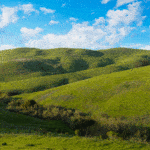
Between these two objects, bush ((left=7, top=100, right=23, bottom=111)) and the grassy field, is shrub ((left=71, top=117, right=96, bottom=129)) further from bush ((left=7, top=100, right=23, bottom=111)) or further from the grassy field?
bush ((left=7, top=100, right=23, bottom=111))

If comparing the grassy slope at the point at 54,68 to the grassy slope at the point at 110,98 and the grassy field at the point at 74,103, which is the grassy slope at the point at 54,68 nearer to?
the grassy field at the point at 74,103

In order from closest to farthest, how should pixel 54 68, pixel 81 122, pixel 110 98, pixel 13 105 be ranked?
1. pixel 81 122
2. pixel 110 98
3. pixel 13 105
4. pixel 54 68

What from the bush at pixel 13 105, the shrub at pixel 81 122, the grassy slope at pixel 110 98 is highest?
the grassy slope at pixel 110 98

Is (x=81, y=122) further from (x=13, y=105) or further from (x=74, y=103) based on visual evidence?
(x=13, y=105)

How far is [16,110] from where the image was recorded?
42.2 metres

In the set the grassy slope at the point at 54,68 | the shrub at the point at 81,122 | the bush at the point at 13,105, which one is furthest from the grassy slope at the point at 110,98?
the grassy slope at the point at 54,68

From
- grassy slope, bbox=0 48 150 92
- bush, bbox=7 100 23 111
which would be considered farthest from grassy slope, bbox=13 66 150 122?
grassy slope, bbox=0 48 150 92

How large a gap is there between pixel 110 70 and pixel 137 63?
38522 millimetres

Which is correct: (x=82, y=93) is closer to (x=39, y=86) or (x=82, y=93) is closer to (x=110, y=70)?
(x=39, y=86)

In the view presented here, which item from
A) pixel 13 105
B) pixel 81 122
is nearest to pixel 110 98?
pixel 81 122

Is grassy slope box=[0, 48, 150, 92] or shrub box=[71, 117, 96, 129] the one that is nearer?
shrub box=[71, 117, 96, 129]

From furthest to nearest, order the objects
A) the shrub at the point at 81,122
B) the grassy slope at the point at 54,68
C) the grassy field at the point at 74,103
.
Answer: the grassy slope at the point at 54,68 → the shrub at the point at 81,122 → the grassy field at the point at 74,103

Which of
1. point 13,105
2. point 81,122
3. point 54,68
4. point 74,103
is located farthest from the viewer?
point 54,68

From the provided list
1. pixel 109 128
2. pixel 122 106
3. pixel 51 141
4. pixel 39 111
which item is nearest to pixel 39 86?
pixel 39 111
